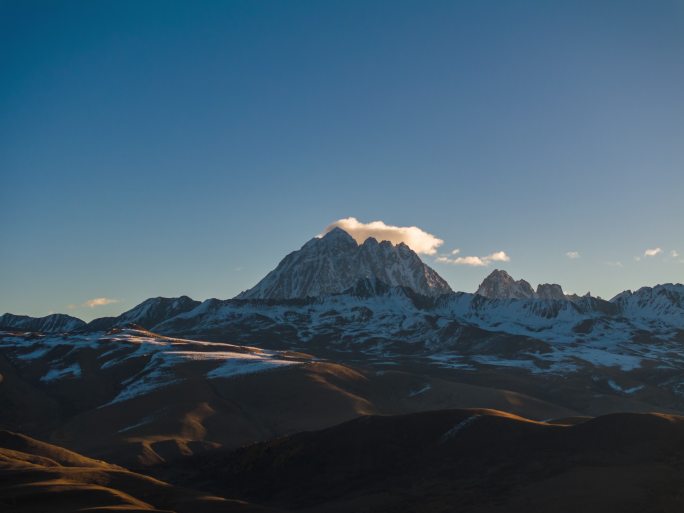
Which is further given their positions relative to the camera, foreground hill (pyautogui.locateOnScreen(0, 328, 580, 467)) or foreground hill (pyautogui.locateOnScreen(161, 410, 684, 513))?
foreground hill (pyautogui.locateOnScreen(0, 328, 580, 467))

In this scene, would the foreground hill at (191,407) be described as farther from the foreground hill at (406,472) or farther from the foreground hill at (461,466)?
the foreground hill at (461,466)

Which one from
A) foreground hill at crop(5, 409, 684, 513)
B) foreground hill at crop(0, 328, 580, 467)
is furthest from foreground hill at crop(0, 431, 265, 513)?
foreground hill at crop(0, 328, 580, 467)

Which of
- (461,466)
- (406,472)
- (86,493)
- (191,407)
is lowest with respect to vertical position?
(406,472)

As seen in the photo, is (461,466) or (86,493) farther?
(461,466)

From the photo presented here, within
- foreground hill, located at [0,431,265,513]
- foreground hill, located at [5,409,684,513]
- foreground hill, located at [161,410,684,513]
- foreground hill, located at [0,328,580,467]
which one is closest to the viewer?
foreground hill, located at [0,431,265,513]

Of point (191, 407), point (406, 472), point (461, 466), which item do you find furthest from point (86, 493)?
point (191, 407)

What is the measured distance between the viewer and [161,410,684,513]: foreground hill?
65794mm

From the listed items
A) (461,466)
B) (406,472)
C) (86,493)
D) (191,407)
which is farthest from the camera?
(191,407)

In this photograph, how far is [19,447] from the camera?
9944 cm

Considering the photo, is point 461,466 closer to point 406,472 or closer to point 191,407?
point 406,472

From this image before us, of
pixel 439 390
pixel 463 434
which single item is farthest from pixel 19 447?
pixel 439 390

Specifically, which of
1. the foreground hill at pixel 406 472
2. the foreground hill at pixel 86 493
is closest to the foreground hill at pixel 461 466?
the foreground hill at pixel 406 472

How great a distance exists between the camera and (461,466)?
272 ft

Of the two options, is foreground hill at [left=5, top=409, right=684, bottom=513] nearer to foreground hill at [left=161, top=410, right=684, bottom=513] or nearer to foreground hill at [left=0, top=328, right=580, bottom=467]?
foreground hill at [left=161, top=410, right=684, bottom=513]
